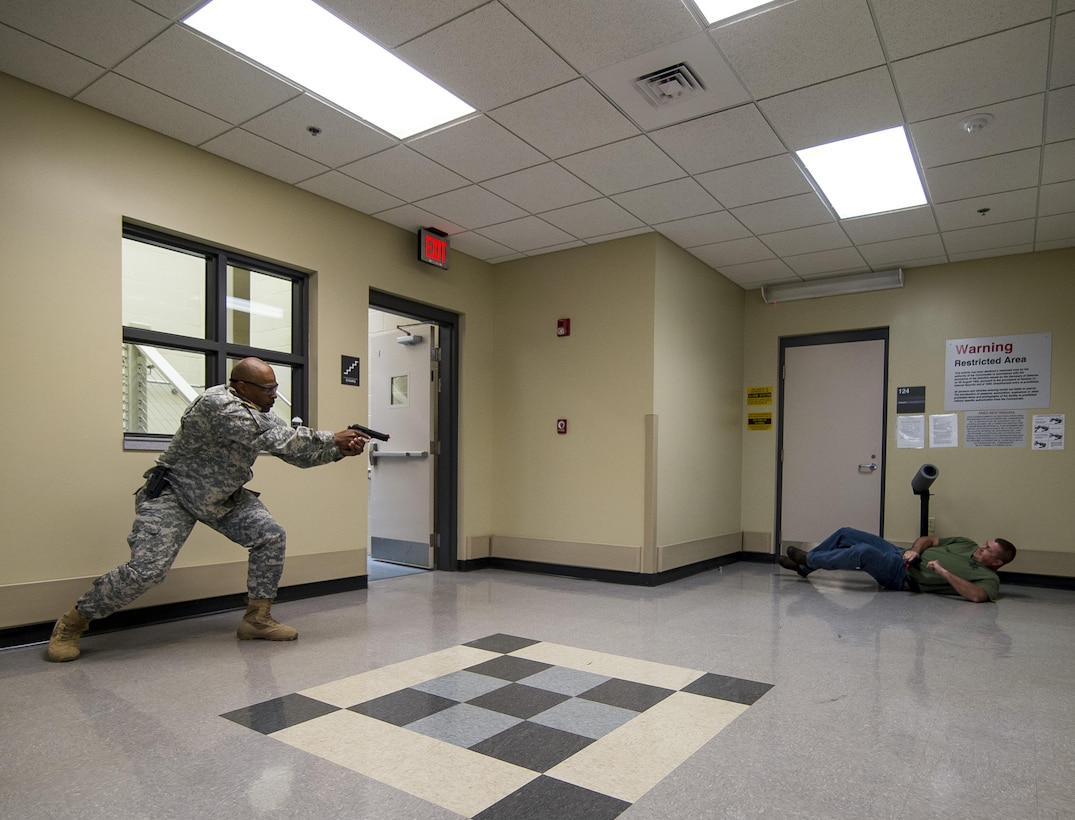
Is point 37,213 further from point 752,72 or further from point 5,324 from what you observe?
point 752,72

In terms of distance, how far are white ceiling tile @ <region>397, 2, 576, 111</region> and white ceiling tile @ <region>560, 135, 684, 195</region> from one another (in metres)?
0.75

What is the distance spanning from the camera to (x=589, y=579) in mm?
5461

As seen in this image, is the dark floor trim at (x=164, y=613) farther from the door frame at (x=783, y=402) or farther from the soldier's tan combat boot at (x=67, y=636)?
the door frame at (x=783, y=402)

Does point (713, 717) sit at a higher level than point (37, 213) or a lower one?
lower

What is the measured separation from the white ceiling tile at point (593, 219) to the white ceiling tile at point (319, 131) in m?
1.45

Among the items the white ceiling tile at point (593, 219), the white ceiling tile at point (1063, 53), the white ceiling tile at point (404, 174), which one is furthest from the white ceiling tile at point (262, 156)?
the white ceiling tile at point (1063, 53)

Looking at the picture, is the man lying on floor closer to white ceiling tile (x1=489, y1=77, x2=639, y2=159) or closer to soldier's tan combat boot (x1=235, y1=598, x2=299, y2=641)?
white ceiling tile (x1=489, y1=77, x2=639, y2=159)

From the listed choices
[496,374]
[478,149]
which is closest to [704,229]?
[478,149]

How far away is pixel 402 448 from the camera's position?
241 inches

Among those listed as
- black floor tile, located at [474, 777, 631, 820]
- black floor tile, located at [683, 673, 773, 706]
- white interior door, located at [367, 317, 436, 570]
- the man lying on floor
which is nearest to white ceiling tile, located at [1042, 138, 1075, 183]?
the man lying on floor

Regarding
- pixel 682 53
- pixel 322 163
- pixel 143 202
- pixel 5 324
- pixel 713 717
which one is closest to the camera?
pixel 713 717

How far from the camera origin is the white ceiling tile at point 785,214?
15.1ft

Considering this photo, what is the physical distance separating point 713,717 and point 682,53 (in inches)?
105

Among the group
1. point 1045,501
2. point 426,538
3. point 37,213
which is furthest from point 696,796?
point 1045,501
